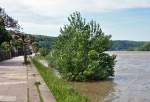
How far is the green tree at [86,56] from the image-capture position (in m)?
30.4

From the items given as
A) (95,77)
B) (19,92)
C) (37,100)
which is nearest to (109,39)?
(95,77)

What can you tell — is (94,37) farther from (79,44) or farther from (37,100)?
(37,100)

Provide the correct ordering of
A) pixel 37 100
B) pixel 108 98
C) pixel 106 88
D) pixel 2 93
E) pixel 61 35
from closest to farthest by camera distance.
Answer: pixel 37 100 < pixel 2 93 < pixel 108 98 < pixel 106 88 < pixel 61 35

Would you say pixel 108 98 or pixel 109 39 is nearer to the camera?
pixel 108 98

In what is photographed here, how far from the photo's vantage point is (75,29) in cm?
3256

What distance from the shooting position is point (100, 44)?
31203mm

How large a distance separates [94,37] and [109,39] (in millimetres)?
1100

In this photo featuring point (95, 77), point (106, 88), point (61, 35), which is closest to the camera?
point (106, 88)

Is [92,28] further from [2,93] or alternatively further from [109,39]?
[2,93]

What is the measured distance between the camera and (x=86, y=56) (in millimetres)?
31062

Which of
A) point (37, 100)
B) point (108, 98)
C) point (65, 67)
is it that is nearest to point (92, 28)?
point (65, 67)

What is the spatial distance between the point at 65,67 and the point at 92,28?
3300mm

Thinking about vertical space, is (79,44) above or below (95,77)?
above

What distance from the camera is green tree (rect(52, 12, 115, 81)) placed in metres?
30.4
